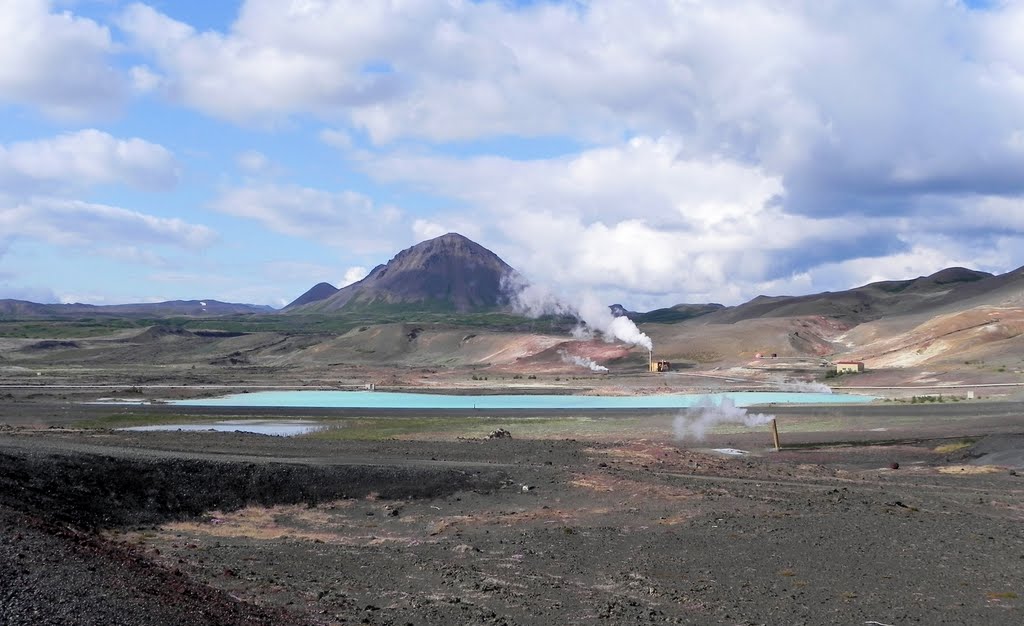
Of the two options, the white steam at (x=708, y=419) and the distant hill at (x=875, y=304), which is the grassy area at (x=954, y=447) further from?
the distant hill at (x=875, y=304)

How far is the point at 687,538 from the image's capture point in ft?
67.1

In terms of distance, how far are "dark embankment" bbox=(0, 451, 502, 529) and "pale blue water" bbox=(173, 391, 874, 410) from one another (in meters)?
33.2

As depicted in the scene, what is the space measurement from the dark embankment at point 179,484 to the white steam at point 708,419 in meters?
19.5

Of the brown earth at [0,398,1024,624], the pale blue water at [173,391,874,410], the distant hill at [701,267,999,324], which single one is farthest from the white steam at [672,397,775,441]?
the distant hill at [701,267,999,324]

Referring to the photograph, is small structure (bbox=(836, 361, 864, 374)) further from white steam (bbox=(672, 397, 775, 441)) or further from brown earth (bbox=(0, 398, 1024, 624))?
brown earth (bbox=(0, 398, 1024, 624))

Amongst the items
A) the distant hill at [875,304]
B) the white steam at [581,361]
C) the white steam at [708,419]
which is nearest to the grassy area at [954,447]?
the white steam at [708,419]

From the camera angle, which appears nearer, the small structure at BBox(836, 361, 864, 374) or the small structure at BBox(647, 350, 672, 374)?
the small structure at BBox(836, 361, 864, 374)

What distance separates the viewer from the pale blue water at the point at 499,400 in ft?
202

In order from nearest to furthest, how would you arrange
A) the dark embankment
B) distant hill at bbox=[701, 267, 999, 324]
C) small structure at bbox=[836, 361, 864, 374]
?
the dark embankment → small structure at bbox=[836, 361, 864, 374] → distant hill at bbox=[701, 267, 999, 324]

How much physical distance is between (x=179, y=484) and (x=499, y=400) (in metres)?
43.1

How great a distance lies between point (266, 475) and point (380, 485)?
11.3 feet

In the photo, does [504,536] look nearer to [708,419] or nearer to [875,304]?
[708,419]

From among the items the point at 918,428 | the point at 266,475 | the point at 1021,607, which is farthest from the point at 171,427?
the point at 1021,607

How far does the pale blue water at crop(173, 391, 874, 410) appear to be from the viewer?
202ft
